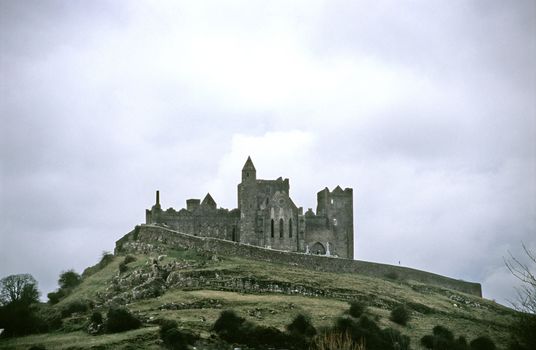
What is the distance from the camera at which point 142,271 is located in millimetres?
62188

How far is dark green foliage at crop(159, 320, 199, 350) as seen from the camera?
45344 millimetres

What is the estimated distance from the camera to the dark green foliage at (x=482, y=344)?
53.1 meters

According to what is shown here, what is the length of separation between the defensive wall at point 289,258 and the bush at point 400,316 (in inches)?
546

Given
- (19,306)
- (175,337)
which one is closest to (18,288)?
(19,306)

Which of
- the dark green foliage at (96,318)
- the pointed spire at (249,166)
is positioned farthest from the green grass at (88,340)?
the pointed spire at (249,166)

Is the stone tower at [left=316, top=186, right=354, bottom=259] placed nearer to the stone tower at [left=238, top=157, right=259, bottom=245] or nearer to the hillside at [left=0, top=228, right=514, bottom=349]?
the stone tower at [left=238, top=157, right=259, bottom=245]

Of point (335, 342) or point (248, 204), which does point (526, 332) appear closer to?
point (335, 342)

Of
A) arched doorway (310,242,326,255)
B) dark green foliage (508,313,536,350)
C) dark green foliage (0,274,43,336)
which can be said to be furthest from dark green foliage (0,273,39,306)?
dark green foliage (508,313,536,350)

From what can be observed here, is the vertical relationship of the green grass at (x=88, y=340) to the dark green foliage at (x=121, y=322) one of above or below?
below

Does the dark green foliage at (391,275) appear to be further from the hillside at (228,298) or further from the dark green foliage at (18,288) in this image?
the dark green foliage at (18,288)

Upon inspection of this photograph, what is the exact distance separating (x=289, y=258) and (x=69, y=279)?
21552 millimetres

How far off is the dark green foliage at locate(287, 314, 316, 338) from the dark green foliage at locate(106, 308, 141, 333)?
976 cm

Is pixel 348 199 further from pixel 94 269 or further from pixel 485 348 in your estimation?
pixel 485 348

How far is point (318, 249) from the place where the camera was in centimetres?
8219
